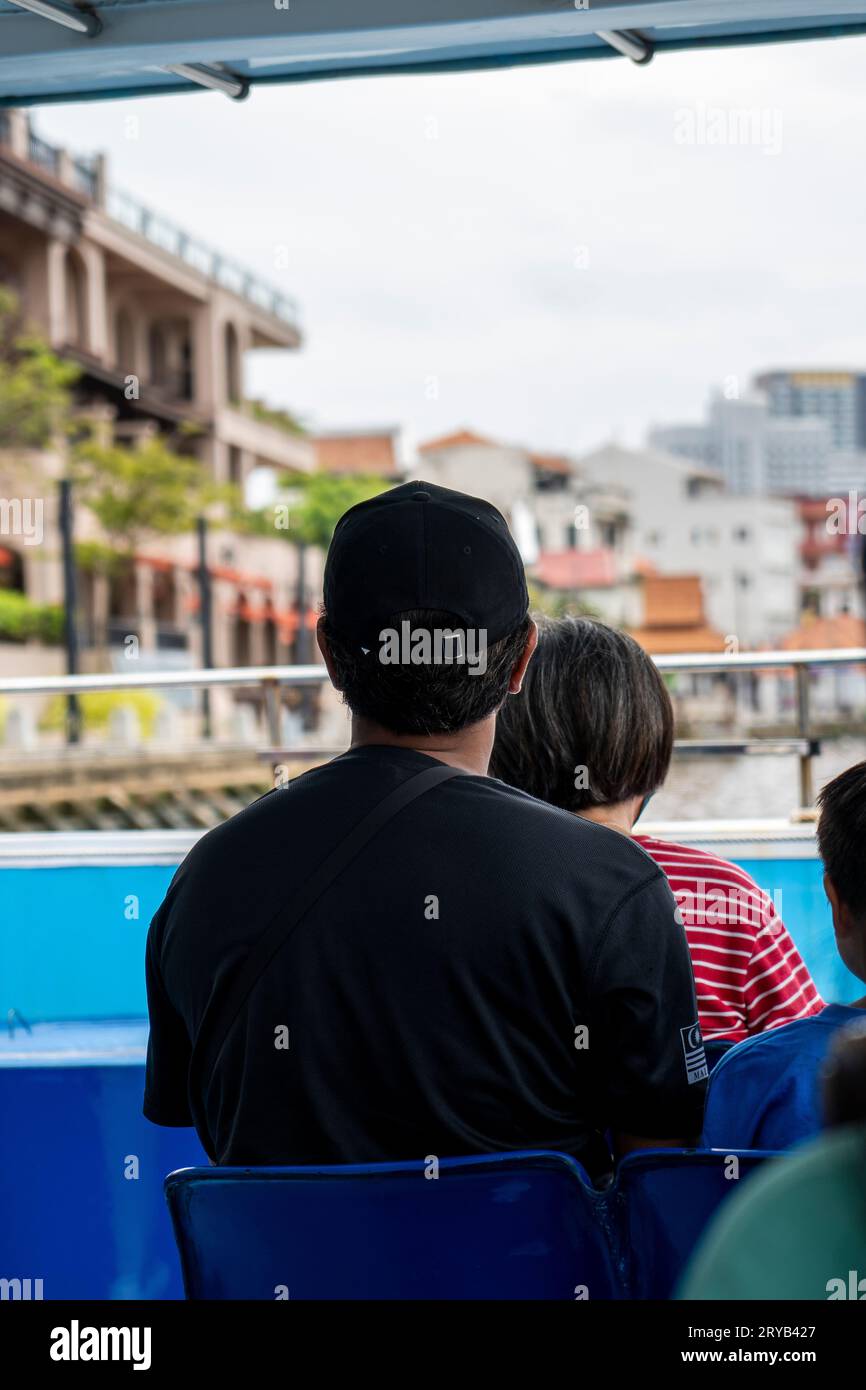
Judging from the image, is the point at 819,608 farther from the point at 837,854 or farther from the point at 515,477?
the point at 837,854

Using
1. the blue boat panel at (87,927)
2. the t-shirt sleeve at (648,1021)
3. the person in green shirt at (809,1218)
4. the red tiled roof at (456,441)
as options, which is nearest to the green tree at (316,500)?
the red tiled roof at (456,441)

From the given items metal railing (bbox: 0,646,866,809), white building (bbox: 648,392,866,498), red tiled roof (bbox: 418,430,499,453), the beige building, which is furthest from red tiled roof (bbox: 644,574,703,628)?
white building (bbox: 648,392,866,498)

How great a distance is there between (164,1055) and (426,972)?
0.42m

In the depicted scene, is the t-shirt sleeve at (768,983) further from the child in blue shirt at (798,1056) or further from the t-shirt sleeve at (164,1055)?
the t-shirt sleeve at (164,1055)

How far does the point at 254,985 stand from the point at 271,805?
19cm

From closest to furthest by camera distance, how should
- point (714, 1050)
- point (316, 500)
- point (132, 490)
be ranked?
point (714, 1050) → point (132, 490) → point (316, 500)

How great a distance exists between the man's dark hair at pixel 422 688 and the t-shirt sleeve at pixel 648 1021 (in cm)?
29

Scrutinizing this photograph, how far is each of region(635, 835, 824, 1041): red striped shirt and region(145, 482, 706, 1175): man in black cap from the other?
42 cm

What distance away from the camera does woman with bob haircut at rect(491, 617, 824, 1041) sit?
1996mm

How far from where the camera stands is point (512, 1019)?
1.53m

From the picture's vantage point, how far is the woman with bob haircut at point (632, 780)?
200cm

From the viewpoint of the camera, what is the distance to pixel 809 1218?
904 millimetres

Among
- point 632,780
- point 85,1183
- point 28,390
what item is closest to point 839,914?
point 632,780

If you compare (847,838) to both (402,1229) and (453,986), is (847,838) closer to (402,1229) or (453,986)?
(453,986)
